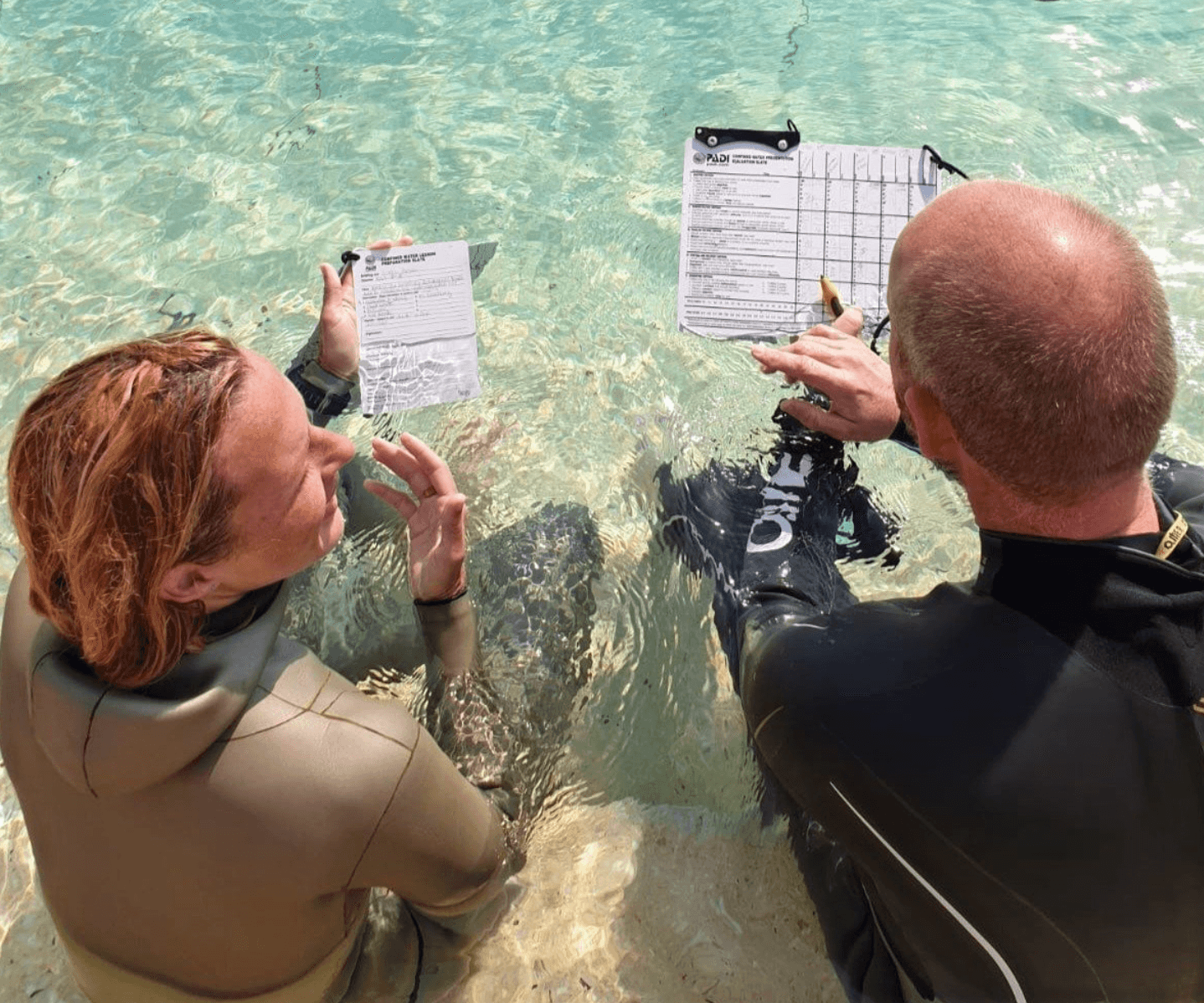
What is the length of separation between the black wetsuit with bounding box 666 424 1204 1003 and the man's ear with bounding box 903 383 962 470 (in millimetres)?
152

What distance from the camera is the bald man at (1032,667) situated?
1.30 m

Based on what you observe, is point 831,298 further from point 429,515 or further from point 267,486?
point 267,486

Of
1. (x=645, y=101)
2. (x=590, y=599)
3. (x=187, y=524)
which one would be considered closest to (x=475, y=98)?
(x=645, y=101)

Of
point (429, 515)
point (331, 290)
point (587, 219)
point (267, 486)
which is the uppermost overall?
point (267, 486)

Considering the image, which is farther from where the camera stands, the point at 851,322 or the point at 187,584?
the point at 851,322

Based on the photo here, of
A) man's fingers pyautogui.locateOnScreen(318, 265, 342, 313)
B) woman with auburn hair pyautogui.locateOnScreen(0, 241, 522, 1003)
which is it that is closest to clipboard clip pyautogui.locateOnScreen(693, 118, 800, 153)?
man's fingers pyautogui.locateOnScreen(318, 265, 342, 313)

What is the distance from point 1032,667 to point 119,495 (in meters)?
1.25

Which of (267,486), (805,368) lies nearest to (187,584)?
(267,486)

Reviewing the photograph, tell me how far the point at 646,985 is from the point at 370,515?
134cm

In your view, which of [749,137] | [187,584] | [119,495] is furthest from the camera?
[749,137]

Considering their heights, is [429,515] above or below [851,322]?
below

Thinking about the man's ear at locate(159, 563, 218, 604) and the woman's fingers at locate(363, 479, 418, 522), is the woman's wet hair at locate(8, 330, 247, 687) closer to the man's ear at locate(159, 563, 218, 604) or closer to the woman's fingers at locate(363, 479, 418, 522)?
the man's ear at locate(159, 563, 218, 604)

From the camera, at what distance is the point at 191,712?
4.27 ft

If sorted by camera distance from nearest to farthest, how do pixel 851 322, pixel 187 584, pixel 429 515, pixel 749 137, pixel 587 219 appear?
pixel 187 584 → pixel 429 515 → pixel 851 322 → pixel 749 137 → pixel 587 219
